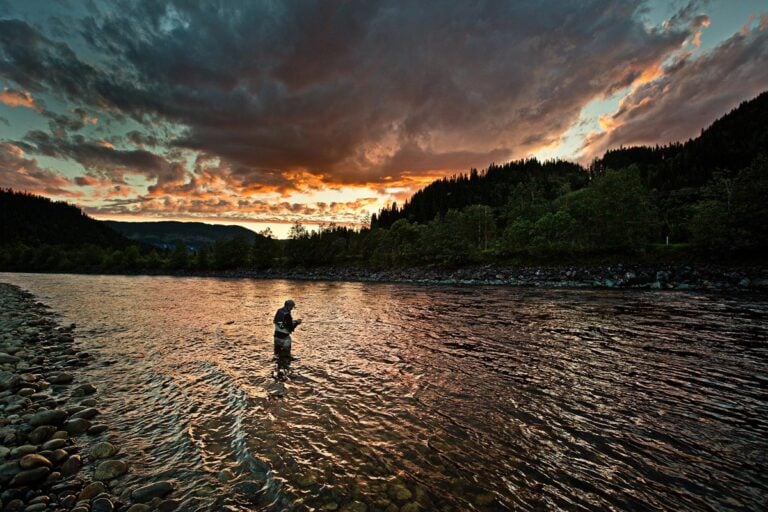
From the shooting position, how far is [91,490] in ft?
17.9

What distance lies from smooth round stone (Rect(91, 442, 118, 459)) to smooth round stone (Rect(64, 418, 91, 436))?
132cm

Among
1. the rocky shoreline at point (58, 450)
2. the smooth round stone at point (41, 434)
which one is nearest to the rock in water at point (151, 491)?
the rocky shoreline at point (58, 450)

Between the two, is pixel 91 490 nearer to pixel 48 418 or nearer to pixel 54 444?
pixel 54 444

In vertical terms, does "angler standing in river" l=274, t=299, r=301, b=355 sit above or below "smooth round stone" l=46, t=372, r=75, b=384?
above

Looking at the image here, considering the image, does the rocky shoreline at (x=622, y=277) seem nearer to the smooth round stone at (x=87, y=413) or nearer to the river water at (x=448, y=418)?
the river water at (x=448, y=418)

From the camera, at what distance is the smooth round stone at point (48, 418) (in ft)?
25.3

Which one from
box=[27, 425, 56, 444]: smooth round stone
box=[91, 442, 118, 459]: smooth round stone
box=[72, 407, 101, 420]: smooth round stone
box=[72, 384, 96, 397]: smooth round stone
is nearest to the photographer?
box=[91, 442, 118, 459]: smooth round stone

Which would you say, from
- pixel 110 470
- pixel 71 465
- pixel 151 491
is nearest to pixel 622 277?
pixel 151 491

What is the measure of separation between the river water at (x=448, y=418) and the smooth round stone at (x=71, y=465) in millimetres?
817

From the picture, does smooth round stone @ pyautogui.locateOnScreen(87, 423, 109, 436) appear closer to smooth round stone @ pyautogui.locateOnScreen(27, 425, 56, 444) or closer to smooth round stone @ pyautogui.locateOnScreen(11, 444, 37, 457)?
smooth round stone @ pyautogui.locateOnScreen(27, 425, 56, 444)

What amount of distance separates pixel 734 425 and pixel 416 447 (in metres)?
7.72

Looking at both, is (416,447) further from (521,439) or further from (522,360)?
(522,360)

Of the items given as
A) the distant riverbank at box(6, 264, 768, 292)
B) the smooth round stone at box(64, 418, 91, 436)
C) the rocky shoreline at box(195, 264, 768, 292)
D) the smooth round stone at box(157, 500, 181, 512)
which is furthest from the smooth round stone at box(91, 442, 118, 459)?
the rocky shoreline at box(195, 264, 768, 292)

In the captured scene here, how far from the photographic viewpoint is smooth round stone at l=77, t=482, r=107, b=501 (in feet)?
17.6
